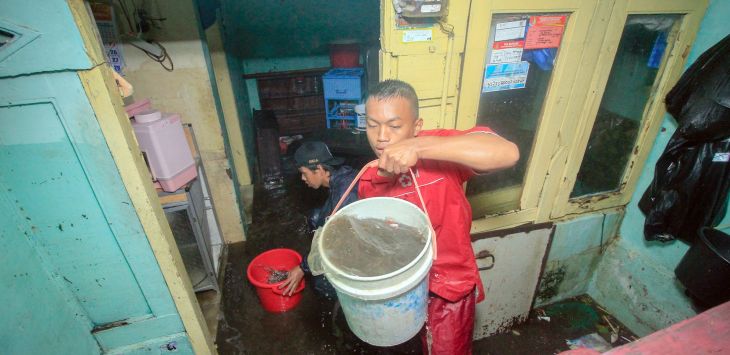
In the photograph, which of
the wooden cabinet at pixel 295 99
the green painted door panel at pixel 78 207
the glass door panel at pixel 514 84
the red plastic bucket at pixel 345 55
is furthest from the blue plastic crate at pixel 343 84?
the green painted door panel at pixel 78 207

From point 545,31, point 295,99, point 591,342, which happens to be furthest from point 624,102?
point 295,99

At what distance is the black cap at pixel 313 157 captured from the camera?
3.03 meters

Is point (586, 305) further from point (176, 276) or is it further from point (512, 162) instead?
point (176, 276)

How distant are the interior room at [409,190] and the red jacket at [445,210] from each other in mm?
16

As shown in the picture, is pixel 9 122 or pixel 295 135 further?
pixel 295 135

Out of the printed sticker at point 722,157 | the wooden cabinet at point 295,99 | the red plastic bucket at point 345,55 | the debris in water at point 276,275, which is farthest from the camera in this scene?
the wooden cabinet at point 295,99

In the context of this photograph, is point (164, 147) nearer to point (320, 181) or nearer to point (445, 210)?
point (320, 181)

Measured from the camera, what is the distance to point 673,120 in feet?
8.07

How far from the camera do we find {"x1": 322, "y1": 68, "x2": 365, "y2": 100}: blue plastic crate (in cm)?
590

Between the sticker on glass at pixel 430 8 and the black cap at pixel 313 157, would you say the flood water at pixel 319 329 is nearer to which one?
the black cap at pixel 313 157

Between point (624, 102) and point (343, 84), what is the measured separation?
4.45 metres

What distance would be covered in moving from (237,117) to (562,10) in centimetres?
418

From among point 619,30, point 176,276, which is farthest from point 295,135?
point 619,30

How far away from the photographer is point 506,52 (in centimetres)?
193
